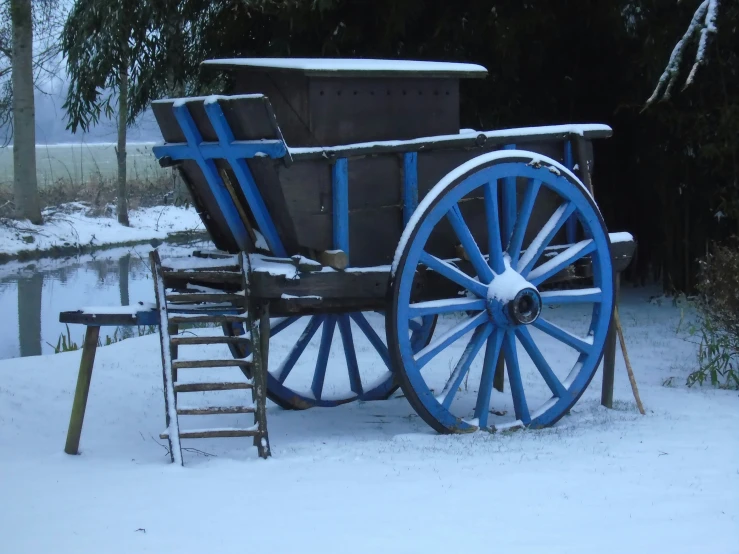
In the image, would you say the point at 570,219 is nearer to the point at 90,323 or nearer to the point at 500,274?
the point at 500,274

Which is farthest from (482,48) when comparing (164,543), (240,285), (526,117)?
(164,543)

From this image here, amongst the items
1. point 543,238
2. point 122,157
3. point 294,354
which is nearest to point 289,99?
point 543,238

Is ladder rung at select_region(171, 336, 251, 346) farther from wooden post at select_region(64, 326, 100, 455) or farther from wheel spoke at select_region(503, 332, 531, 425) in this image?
wheel spoke at select_region(503, 332, 531, 425)

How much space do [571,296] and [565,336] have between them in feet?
0.72

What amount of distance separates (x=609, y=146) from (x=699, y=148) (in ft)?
4.32

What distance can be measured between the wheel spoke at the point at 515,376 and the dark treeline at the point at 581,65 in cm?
398

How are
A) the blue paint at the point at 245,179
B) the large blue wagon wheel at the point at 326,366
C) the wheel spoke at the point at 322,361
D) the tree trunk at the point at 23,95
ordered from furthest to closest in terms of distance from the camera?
the tree trunk at the point at 23,95, the wheel spoke at the point at 322,361, the large blue wagon wheel at the point at 326,366, the blue paint at the point at 245,179

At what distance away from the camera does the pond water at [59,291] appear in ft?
36.8

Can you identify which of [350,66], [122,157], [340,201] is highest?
[350,66]

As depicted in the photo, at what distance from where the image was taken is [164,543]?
3525 millimetres

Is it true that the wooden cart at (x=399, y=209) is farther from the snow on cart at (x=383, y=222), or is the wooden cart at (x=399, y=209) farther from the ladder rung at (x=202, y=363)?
the ladder rung at (x=202, y=363)

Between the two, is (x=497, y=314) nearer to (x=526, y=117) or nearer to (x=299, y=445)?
(x=299, y=445)

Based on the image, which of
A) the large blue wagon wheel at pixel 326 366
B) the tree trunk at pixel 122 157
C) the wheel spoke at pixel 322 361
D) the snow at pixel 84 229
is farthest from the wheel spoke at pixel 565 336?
the tree trunk at pixel 122 157

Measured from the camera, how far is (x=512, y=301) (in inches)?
199
